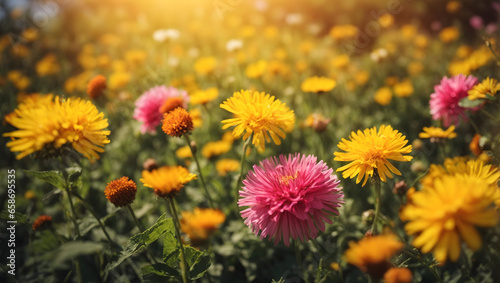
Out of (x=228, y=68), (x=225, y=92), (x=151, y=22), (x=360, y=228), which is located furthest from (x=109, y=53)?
(x=360, y=228)

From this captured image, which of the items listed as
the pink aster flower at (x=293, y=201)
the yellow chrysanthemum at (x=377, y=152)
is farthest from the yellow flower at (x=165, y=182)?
the yellow chrysanthemum at (x=377, y=152)

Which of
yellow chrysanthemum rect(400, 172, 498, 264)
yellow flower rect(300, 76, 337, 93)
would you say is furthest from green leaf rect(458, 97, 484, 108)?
yellow flower rect(300, 76, 337, 93)

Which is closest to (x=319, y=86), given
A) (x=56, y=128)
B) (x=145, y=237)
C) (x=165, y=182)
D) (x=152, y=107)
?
(x=152, y=107)

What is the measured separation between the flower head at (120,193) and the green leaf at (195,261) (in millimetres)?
328

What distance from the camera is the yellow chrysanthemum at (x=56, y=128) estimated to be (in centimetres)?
113

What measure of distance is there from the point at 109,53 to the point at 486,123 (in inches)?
227

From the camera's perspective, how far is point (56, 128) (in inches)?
46.6

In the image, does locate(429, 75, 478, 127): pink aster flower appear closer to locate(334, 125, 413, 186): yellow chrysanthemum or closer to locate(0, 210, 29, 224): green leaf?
locate(334, 125, 413, 186): yellow chrysanthemum

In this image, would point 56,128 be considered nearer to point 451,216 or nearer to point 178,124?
Result: point 178,124

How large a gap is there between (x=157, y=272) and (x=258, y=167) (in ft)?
2.02

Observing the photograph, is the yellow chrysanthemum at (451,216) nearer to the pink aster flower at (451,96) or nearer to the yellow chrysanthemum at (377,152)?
the yellow chrysanthemum at (377,152)

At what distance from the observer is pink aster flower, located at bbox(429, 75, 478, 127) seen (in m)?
1.74

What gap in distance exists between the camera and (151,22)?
6.71 metres

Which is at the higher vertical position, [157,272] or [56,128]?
[56,128]
